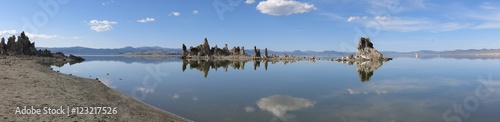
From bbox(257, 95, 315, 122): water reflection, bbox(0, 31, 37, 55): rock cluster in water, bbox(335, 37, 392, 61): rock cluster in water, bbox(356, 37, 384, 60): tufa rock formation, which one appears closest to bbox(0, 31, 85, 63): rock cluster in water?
bbox(0, 31, 37, 55): rock cluster in water

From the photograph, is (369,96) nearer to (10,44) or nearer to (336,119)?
(336,119)

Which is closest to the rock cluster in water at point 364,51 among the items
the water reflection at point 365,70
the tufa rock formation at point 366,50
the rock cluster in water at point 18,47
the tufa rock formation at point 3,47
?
the tufa rock formation at point 366,50

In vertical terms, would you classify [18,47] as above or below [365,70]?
above

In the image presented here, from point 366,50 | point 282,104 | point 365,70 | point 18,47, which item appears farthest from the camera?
point 366,50

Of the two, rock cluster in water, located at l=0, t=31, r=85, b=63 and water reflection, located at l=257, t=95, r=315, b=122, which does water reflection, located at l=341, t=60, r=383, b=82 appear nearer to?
water reflection, located at l=257, t=95, r=315, b=122

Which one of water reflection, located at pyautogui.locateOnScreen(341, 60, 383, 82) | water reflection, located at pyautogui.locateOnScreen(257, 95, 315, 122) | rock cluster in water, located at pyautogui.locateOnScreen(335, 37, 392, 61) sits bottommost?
water reflection, located at pyautogui.locateOnScreen(257, 95, 315, 122)

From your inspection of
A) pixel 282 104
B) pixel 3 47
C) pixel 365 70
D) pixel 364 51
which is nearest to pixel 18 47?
pixel 3 47

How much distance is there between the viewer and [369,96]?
3178 cm

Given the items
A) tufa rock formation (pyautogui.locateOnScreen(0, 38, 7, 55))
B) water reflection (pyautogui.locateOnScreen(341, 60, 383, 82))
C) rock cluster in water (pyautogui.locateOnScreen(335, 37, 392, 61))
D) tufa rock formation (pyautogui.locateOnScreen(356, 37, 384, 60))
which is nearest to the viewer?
water reflection (pyautogui.locateOnScreen(341, 60, 383, 82))

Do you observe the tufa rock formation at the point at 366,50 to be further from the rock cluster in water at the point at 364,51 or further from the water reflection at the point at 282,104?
the water reflection at the point at 282,104

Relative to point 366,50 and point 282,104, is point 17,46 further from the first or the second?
point 366,50

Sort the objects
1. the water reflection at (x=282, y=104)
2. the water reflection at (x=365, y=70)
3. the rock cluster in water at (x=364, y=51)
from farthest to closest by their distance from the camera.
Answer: the rock cluster in water at (x=364, y=51)
the water reflection at (x=365, y=70)
the water reflection at (x=282, y=104)

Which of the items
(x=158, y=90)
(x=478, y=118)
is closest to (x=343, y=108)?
(x=478, y=118)

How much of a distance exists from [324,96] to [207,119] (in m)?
14.0
